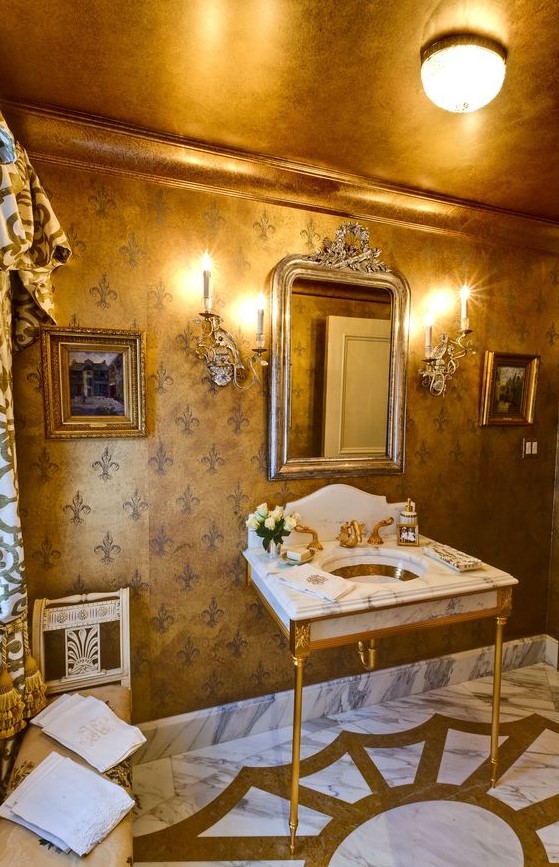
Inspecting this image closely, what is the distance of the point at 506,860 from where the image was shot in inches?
65.2

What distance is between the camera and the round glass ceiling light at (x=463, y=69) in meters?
1.33

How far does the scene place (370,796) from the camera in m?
1.92

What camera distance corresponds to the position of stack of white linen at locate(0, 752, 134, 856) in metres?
1.20

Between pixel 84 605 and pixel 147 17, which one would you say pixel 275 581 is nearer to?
pixel 84 605

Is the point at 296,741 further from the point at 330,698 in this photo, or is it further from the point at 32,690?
the point at 32,690

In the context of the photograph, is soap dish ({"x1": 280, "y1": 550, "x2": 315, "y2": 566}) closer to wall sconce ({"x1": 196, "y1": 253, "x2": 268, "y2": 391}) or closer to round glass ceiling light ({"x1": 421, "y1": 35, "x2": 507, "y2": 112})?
wall sconce ({"x1": 196, "y1": 253, "x2": 268, "y2": 391})

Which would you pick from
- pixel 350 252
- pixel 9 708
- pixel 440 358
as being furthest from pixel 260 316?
pixel 9 708

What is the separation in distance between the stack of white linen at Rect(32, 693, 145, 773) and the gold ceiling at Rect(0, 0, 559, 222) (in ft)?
7.35

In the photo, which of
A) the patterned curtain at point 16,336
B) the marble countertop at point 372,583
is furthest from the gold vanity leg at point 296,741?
the patterned curtain at point 16,336

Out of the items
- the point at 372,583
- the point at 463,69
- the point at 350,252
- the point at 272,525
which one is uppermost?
the point at 463,69

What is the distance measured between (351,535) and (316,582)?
491mm

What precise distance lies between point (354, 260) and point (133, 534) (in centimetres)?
170

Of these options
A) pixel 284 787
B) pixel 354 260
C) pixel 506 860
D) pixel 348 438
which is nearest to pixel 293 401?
pixel 348 438

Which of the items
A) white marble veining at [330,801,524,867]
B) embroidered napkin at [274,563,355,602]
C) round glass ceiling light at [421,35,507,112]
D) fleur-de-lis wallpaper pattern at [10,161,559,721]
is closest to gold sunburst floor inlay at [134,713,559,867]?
white marble veining at [330,801,524,867]
